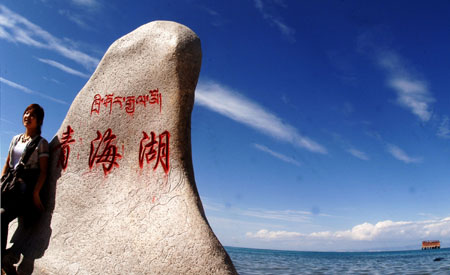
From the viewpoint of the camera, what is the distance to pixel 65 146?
4.50 metres

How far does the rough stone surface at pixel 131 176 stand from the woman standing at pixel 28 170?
0.71 ft

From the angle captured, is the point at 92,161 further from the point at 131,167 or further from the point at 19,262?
the point at 19,262

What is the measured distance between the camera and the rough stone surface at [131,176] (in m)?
3.44

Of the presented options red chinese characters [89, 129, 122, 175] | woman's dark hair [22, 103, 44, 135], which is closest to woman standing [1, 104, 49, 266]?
woman's dark hair [22, 103, 44, 135]

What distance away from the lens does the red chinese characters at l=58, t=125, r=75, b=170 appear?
14.5 feet

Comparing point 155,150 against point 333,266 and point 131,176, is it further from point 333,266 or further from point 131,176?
point 333,266

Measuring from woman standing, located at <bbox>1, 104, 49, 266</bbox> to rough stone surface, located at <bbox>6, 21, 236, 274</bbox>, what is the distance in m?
0.22

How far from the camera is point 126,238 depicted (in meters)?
3.61

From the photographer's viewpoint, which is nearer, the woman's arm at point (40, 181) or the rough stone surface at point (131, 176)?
the rough stone surface at point (131, 176)

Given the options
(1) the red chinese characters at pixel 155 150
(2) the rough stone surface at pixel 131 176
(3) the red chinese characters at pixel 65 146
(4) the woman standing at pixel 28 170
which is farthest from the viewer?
(3) the red chinese characters at pixel 65 146

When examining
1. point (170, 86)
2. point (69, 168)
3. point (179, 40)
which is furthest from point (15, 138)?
point (179, 40)

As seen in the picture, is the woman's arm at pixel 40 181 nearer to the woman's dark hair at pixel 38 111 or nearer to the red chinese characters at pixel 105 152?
the woman's dark hair at pixel 38 111

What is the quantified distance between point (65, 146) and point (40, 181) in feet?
1.78

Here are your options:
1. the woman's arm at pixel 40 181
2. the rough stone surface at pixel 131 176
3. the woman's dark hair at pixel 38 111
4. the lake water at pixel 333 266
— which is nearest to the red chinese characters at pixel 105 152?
the rough stone surface at pixel 131 176
